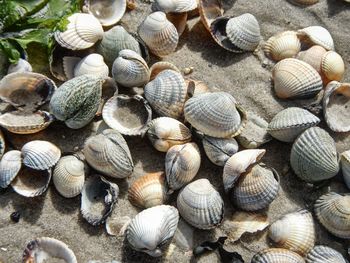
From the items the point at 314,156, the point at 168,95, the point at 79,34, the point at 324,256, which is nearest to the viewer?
the point at 324,256

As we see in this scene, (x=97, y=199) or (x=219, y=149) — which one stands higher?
(x=219, y=149)

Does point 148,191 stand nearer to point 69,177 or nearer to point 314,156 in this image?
point 69,177

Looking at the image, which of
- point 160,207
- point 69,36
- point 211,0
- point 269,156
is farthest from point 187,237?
point 211,0

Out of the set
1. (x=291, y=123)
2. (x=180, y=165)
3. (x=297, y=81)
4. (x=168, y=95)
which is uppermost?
(x=297, y=81)

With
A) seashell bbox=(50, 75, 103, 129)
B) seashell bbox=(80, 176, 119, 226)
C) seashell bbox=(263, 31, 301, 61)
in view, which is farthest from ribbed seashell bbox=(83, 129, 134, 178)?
seashell bbox=(263, 31, 301, 61)

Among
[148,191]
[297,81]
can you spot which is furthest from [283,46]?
[148,191]
